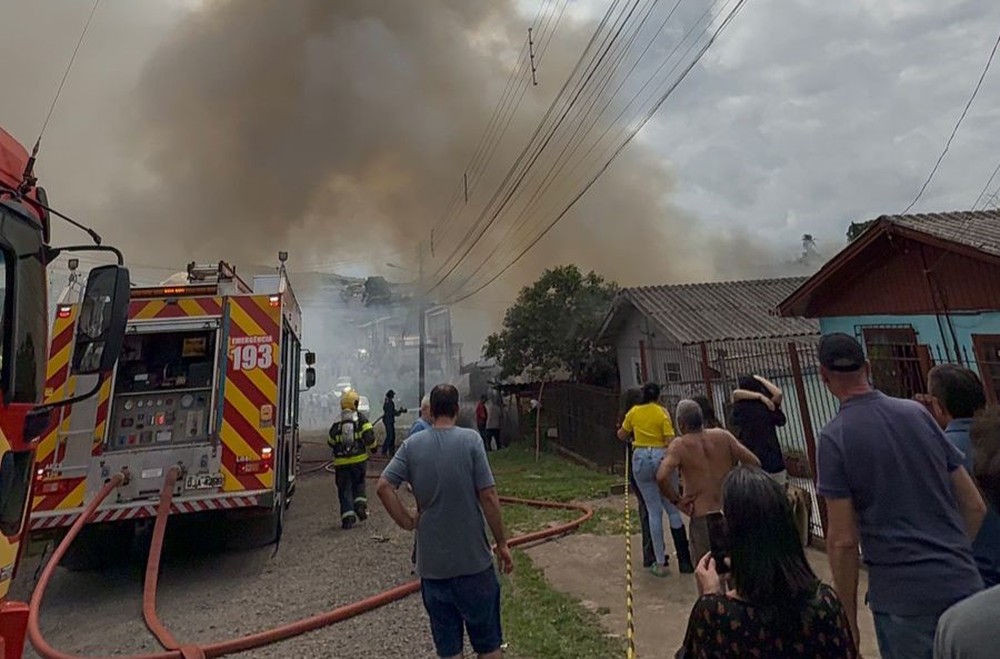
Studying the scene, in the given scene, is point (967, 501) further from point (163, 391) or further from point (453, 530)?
point (163, 391)

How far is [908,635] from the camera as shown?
1.81 meters

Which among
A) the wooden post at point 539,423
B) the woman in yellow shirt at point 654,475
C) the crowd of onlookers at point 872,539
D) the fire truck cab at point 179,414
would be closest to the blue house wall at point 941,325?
the woman in yellow shirt at point 654,475

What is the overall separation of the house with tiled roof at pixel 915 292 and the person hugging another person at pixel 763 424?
1.59 meters

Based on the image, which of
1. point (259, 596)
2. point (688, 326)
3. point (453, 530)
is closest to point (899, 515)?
point (453, 530)

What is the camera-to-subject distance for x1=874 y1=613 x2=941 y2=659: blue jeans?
1.79 m

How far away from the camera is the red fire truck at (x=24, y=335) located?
209 centimetres

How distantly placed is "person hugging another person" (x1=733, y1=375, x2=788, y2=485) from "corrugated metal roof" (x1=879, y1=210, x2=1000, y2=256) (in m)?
2.92

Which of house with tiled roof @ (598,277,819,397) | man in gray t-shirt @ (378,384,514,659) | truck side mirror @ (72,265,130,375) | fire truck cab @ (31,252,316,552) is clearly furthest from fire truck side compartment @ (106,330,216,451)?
house with tiled roof @ (598,277,819,397)

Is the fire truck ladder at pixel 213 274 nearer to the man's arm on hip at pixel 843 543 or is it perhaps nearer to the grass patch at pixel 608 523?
the grass patch at pixel 608 523

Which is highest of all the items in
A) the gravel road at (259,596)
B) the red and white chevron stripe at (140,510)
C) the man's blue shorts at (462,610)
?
the red and white chevron stripe at (140,510)

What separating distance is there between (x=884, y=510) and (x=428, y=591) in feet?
6.03

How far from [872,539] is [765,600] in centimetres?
84

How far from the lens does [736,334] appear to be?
12.6m

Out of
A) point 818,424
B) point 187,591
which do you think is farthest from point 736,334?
point 187,591
